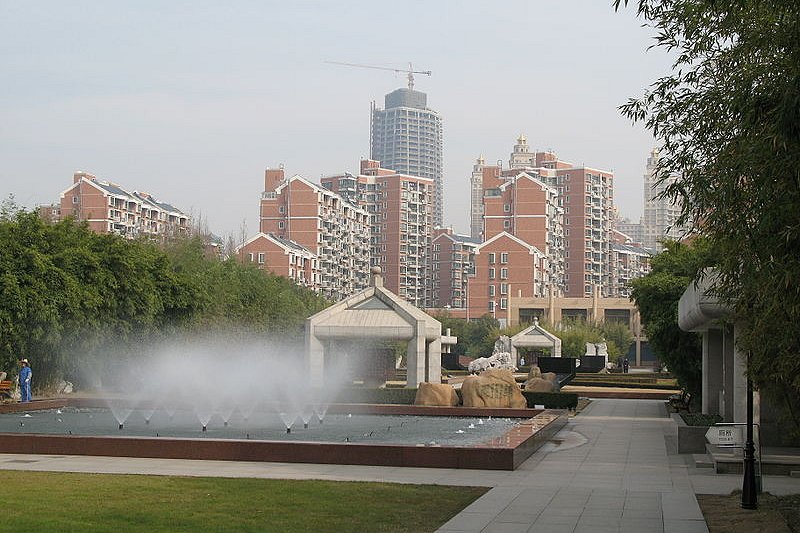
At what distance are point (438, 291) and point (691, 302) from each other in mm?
158931

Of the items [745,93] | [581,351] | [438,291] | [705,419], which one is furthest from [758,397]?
[438,291]

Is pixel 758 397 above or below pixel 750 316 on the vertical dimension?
below

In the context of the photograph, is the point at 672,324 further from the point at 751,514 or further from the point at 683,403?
the point at 751,514

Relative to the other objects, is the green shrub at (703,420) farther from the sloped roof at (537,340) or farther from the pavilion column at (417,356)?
the sloped roof at (537,340)

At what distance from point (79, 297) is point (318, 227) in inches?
4026

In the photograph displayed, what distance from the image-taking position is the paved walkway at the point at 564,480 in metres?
12.2

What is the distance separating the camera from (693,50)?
11.4 m

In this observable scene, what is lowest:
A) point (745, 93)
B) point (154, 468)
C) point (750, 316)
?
point (154, 468)

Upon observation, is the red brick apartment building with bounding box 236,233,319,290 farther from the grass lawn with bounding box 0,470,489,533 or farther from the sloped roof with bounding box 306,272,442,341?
the grass lawn with bounding box 0,470,489,533

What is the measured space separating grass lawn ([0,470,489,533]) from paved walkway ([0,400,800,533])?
0.69m

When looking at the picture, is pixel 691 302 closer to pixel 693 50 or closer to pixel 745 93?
pixel 693 50

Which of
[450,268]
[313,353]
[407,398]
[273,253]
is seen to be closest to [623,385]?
[313,353]

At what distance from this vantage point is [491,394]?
32.2 m

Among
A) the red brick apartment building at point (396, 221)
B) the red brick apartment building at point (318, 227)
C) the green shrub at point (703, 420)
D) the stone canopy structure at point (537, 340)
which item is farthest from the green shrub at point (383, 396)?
the red brick apartment building at point (396, 221)
